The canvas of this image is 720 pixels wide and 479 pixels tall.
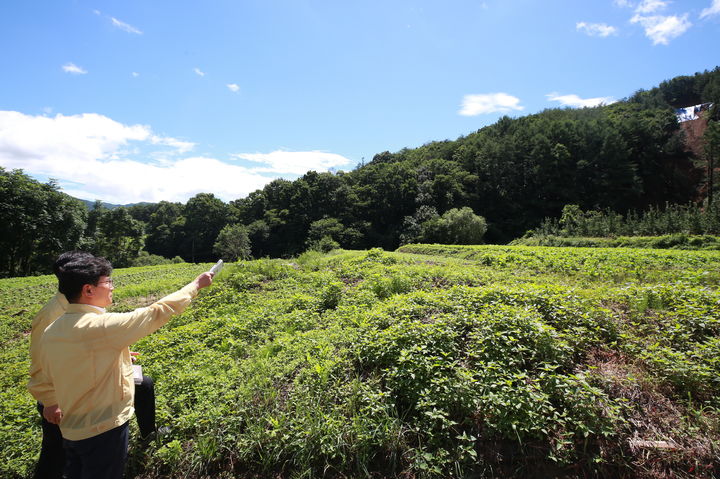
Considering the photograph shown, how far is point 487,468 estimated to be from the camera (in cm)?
292

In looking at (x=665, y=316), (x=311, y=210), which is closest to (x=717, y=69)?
(x=311, y=210)

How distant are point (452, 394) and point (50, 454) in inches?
151

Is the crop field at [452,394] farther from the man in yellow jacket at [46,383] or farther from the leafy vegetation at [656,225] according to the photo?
the leafy vegetation at [656,225]

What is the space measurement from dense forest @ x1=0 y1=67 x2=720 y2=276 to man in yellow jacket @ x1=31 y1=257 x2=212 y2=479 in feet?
→ 126

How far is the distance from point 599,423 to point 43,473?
5.15m

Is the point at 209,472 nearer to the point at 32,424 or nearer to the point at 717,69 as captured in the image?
the point at 32,424

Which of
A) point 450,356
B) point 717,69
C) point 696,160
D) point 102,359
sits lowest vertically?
point 450,356

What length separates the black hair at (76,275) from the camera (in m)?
2.15

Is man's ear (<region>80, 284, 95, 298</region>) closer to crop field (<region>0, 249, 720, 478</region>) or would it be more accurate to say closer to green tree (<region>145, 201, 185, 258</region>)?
crop field (<region>0, 249, 720, 478</region>)

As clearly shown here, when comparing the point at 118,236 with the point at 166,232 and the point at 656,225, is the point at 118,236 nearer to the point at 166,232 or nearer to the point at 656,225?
the point at 166,232

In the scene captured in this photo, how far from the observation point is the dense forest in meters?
47.9

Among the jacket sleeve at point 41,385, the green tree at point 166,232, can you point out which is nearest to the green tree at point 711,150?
the jacket sleeve at point 41,385

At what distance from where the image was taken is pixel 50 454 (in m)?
2.87

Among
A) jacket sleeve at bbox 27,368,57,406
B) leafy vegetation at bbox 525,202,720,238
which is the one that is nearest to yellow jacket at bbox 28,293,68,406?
jacket sleeve at bbox 27,368,57,406
